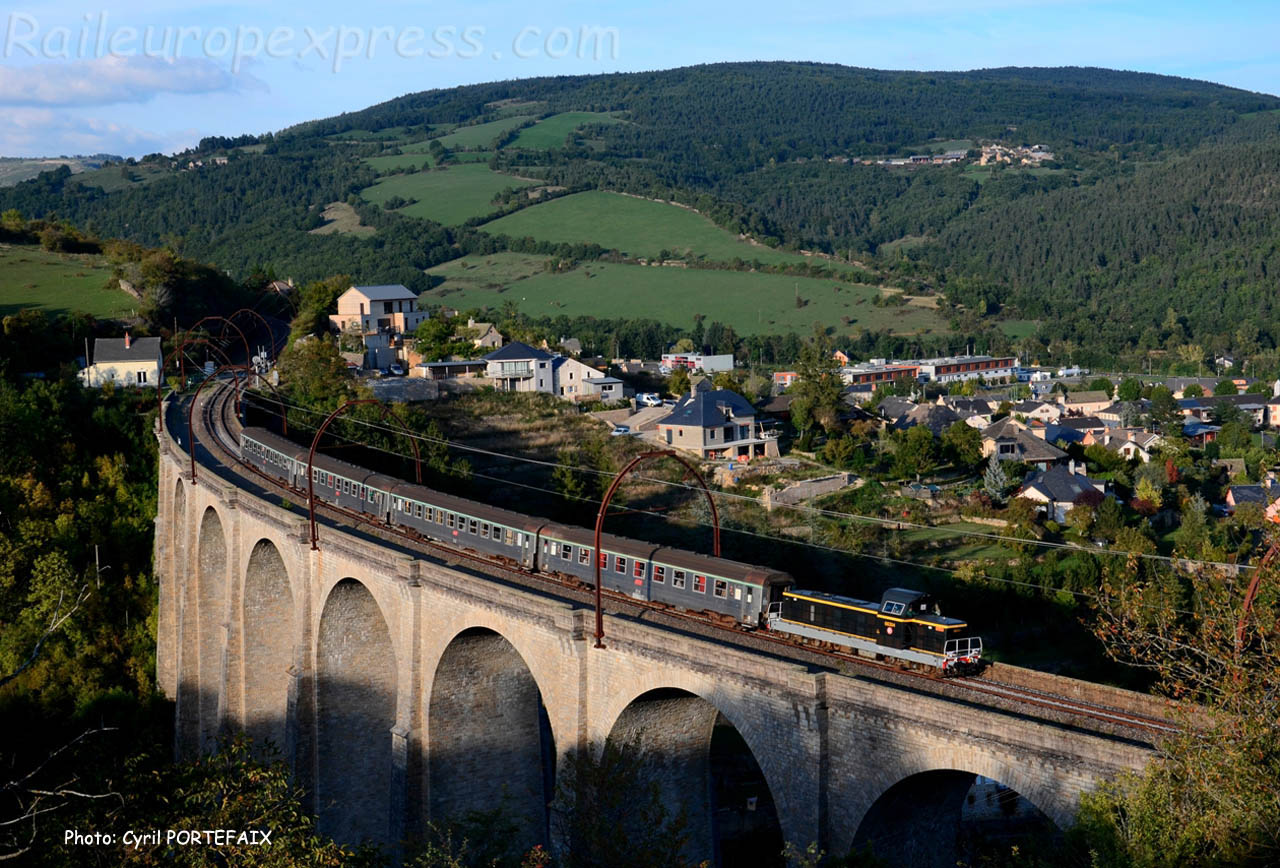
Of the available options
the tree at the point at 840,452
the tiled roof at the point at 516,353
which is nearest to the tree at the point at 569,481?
the tree at the point at 840,452

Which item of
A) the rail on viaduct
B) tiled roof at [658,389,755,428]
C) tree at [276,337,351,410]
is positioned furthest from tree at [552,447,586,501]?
the rail on viaduct

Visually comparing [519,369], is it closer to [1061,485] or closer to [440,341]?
[440,341]

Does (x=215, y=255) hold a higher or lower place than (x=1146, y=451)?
higher

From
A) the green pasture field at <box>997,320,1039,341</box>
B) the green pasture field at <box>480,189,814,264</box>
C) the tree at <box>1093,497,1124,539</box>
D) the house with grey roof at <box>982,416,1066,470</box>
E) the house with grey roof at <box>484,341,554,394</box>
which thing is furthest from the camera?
the green pasture field at <box>480,189,814,264</box>

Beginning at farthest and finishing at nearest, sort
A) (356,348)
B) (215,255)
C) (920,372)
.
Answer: (215,255), (920,372), (356,348)

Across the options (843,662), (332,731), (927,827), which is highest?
(843,662)

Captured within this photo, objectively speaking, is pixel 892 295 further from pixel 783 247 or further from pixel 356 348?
pixel 356 348

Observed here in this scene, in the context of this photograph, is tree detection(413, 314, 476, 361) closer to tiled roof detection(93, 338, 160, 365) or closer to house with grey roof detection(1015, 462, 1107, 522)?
tiled roof detection(93, 338, 160, 365)

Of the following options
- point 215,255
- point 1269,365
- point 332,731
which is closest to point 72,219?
point 215,255

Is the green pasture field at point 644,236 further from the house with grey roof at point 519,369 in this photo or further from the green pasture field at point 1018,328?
the house with grey roof at point 519,369
